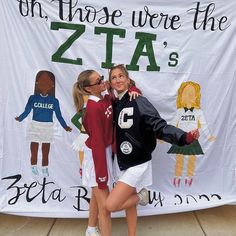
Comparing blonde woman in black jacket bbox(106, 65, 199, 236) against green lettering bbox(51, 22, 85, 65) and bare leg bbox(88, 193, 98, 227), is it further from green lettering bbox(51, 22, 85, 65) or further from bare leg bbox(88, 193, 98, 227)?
green lettering bbox(51, 22, 85, 65)

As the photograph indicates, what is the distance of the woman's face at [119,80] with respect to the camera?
2.72 meters

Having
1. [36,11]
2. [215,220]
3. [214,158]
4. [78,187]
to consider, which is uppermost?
[36,11]

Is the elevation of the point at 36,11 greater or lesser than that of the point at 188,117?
greater

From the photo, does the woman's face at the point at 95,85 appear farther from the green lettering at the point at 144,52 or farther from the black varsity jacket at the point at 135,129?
the green lettering at the point at 144,52

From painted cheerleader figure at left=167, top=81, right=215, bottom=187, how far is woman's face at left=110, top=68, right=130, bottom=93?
0.79 metres

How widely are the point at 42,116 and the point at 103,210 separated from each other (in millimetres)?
1032

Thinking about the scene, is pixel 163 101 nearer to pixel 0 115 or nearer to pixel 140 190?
pixel 140 190

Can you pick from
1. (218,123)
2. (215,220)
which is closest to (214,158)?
(218,123)

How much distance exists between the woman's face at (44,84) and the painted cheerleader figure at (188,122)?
3.84ft

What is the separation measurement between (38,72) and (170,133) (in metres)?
1.39

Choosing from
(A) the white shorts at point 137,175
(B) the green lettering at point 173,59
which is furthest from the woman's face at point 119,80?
(B) the green lettering at point 173,59

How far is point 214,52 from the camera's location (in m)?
3.28

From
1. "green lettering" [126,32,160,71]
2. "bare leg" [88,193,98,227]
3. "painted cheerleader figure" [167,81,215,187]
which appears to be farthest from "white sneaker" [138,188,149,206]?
"green lettering" [126,32,160,71]

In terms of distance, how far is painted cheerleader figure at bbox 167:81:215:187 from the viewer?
132 inches
